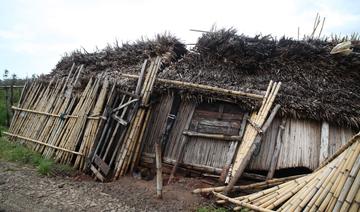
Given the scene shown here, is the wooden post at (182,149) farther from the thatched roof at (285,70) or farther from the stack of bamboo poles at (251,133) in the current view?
the stack of bamboo poles at (251,133)

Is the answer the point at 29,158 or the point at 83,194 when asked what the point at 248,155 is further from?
the point at 29,158

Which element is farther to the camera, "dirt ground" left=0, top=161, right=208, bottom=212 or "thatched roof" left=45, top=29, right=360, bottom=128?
"thatched roof" left=45, top=29, right=360, bottom=128

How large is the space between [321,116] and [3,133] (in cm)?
947

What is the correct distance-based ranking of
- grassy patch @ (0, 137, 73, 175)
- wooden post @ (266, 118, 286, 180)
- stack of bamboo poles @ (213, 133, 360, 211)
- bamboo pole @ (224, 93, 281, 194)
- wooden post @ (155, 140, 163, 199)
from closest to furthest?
stack of bamboo poles @ (213, 133, 360, 211) < wooden post @ (155, 140, 163, 199) < bamboo pole @ (224, 93, 281, 194) < grassy patch @ (0, 137, 73, 175) < wooden post @ (266, 118, 286, 180)

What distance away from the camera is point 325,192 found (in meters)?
4.28

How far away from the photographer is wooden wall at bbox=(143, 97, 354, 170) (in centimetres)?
678

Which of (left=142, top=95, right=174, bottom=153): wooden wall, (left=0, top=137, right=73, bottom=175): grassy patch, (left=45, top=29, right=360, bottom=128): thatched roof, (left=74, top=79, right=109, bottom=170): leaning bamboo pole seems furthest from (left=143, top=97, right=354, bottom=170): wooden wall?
(left=0, top=137, right=73, bottom=175): grassy patch

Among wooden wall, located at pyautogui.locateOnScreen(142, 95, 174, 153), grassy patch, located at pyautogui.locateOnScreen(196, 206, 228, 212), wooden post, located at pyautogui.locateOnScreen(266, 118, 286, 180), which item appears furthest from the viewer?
wooden wall, located at pyautogui.locateOnScreen(142, 95, 174, 153)

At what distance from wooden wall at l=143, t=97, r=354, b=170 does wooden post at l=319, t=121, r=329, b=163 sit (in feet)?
0.25

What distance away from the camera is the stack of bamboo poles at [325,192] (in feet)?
12.8

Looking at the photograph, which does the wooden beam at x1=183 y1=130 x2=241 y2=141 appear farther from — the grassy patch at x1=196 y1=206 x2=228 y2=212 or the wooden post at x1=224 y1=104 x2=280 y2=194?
the grassy patch at x1=196 y1=206 x2=228 y2=212

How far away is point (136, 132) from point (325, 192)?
407cm

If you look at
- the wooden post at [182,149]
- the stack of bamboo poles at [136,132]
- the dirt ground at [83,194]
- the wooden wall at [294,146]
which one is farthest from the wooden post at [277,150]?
the stack of bamboo poles at [136,132]

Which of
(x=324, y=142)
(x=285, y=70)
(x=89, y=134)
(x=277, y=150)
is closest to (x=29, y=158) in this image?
(x=89, y=134)
